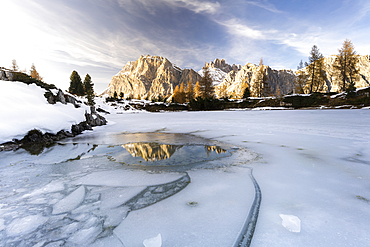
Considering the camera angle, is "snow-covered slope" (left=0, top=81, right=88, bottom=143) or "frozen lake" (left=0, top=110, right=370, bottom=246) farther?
"snow-covered slope" (left=0, top=81, right=88, bottom=143)

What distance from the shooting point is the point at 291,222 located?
4.60 ft

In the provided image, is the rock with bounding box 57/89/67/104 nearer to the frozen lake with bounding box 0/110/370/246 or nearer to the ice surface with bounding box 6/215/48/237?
the frozen lake with bounding box 0/110/370/246

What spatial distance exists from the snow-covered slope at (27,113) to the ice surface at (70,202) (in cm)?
498

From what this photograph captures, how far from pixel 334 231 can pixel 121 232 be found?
1.84m

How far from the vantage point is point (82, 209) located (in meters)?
1.80

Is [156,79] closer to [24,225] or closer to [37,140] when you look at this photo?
[37,140]

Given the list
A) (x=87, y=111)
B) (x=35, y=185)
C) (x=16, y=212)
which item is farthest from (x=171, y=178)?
(x=87, y=111)

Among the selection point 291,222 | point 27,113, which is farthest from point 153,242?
point 27,113

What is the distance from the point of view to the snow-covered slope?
5.29 metres

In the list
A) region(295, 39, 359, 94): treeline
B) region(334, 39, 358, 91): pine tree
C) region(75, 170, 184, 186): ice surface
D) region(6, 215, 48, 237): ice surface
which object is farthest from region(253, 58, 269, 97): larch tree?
region(6, 215, 48, 237): ice surface

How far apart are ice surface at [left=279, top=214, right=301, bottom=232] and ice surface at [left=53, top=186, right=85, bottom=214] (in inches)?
91.6

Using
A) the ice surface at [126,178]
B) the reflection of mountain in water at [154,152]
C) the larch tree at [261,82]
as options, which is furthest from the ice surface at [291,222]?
the larch tree at [261,82]

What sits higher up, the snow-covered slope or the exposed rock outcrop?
the snow-covered slope

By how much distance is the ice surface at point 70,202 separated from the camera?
1.82 metres
